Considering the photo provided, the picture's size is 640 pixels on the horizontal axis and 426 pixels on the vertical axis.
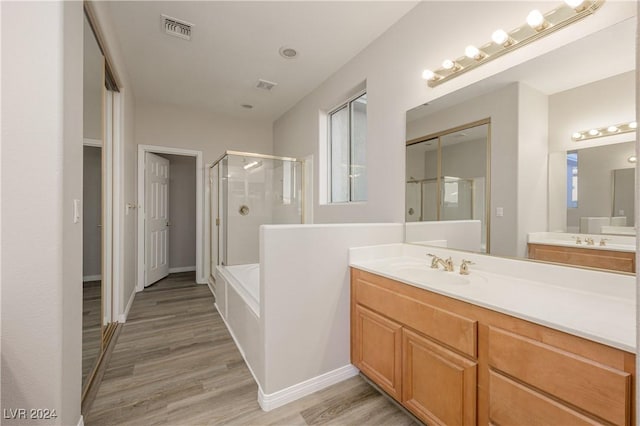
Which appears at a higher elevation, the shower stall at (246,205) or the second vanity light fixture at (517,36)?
the second vanity light fixture at (517,36)

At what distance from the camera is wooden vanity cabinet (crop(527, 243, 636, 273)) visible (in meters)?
1.13

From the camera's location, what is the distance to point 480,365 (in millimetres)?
1096

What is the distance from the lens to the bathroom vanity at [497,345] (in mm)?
809

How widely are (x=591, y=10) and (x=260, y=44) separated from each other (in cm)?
230

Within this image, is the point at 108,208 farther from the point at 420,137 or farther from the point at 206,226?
the point at 420,137

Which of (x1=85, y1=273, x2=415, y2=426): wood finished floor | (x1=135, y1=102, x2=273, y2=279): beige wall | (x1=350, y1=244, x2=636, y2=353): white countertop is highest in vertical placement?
(x1=135, y1=102, x2=273, y2=279): beige wall

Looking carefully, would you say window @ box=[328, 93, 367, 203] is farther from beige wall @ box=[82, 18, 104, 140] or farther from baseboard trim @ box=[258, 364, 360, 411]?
beige wall @ box=[82, 18, 104, 140]

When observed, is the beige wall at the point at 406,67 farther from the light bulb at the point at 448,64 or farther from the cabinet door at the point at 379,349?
the cabinet door at the point at 379,349

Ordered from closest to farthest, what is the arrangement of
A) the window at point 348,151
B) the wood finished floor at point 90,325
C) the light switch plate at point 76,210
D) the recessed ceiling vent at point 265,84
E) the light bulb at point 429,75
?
the light switch plate at point 76,210, the wood finished floor at point 90,325, the light bulb at point 429,75, the window at point 348,151, the recessed ceiling vent at point 265,84

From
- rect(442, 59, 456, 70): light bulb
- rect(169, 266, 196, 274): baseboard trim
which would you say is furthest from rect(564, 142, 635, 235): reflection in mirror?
rect(169, 266, 196, 274): baseboard trim

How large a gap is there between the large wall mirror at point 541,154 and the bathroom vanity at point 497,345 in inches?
8.0

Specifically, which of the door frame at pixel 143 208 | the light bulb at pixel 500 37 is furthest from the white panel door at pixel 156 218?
the light bulb at pixel 500 37

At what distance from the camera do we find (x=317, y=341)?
5.75 feet

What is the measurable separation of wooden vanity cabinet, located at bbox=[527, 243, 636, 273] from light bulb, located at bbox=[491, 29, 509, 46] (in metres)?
1.14
